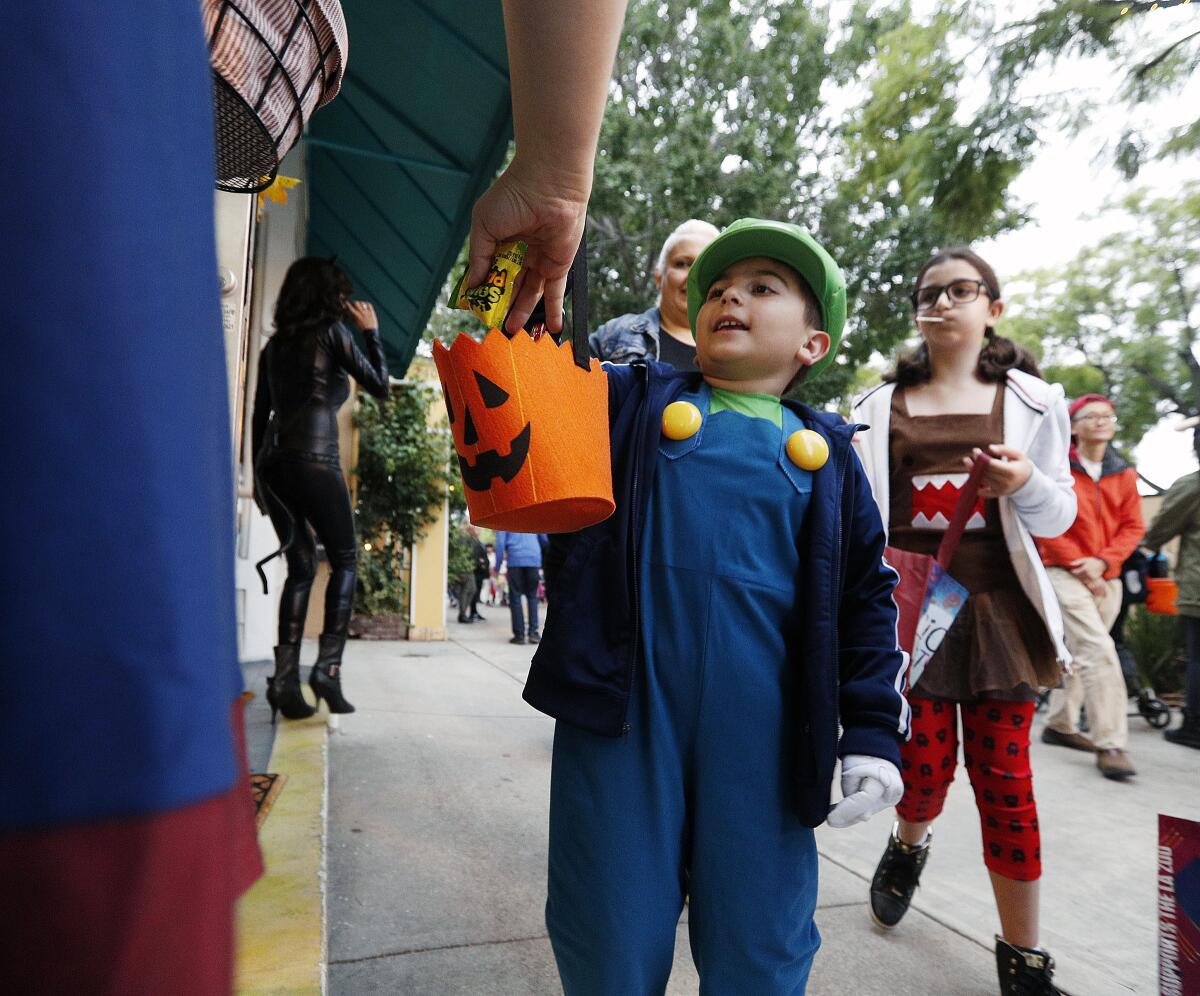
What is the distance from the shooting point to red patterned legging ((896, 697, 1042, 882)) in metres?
2.29

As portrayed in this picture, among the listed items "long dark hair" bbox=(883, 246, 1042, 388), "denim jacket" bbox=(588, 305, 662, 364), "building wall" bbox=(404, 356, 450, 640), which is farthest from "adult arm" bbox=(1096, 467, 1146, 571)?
"building wall" bbox=(404, 356, 450, 640)

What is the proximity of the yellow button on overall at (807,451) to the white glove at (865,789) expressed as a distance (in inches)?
19.8

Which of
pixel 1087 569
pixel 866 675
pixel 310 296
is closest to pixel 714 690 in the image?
pixel 866 675

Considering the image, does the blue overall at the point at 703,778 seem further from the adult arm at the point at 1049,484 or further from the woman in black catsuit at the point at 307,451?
the woman in black catsuit at the point at 307,451

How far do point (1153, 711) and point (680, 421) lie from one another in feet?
22.2

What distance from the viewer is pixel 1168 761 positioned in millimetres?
5523

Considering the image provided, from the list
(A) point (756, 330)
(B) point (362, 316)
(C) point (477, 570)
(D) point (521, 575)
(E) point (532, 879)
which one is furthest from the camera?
(C) point (477, 570)

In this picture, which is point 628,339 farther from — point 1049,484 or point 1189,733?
point 1189,733

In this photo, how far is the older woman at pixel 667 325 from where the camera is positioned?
9.97 feet

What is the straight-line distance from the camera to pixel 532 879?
283 cm

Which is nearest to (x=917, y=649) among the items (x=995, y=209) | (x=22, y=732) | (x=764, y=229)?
(x=764, y=229)

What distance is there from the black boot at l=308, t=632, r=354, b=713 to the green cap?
2.94 metres

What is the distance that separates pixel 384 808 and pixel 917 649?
2047 millimetres

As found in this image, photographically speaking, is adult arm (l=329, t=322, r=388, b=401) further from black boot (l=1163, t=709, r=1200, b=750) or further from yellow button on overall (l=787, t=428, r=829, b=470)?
black boot (l=1163, t=709, r=1200, b=750)
